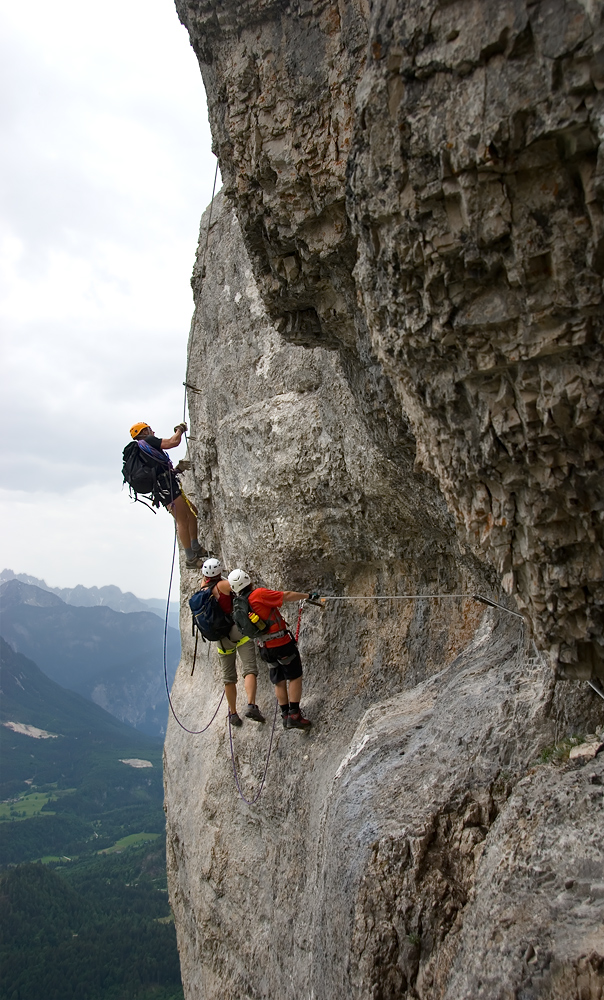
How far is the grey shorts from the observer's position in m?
10.3

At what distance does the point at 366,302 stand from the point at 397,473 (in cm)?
343

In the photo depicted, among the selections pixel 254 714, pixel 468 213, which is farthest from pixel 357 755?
pixel 468 213

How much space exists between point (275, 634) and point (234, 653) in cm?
176

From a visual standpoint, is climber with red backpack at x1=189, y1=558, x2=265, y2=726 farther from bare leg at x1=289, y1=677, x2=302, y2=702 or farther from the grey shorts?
bare leg at x1=289, y1=677, x2=302, y2=702

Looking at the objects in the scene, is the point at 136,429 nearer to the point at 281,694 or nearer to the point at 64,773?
the point at 281,694

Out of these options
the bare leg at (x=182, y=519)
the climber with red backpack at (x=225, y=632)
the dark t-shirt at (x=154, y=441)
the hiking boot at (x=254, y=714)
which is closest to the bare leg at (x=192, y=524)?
the bare leg at (x=182, y=519)

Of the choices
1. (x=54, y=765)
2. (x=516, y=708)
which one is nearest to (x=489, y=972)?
(x=516, y=708)

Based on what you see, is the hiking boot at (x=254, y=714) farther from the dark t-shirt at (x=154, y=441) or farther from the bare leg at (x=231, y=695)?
the dark t-shirt at (x=154, y=441)

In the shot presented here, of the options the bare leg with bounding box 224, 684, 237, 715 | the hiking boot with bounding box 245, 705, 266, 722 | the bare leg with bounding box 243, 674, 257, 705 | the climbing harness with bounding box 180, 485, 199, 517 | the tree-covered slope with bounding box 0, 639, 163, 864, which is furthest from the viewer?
the tree-covered slope with bounding box 0, 639, 163, 864

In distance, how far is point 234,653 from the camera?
10.4 m

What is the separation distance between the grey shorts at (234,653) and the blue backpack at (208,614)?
397 millimetres

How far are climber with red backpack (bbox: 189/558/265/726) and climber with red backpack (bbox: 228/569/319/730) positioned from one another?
2.14 ft

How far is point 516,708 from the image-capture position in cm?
558

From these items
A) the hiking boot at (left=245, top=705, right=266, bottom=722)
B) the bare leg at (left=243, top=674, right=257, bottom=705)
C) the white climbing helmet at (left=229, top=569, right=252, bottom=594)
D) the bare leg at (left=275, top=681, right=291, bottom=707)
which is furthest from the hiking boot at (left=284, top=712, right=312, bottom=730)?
the white climbing helmet at (left=229, top=569, right=252, bottom=594)
